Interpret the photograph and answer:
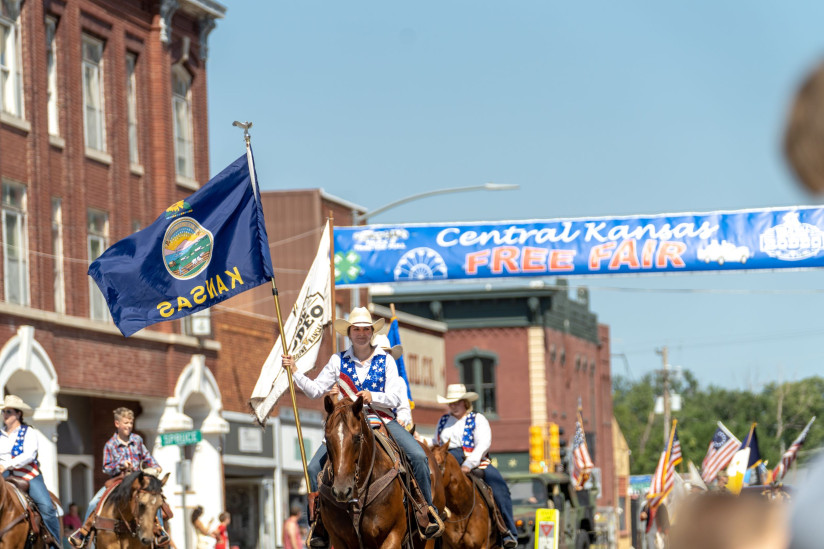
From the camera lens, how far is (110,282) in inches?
604

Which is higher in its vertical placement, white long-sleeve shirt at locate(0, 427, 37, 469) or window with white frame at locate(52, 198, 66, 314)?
window with white frame at locate(52, 198, 66, 314)

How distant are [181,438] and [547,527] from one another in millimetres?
5976

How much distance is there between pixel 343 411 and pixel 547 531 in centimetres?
1134

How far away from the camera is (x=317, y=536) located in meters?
12.7

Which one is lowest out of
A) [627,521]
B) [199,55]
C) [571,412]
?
[627,521]

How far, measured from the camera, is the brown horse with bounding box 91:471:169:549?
628 inches

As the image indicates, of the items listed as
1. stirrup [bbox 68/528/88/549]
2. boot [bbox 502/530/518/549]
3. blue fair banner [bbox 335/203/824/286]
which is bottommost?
boot [bbox 502/530/518/549]

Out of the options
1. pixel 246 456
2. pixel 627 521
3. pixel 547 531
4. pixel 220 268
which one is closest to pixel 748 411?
pixel 627 521

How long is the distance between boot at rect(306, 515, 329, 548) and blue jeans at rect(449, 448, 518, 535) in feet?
12.2

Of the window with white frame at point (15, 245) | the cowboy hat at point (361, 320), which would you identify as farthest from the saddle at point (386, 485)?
the window with white frame at point (15, 245)

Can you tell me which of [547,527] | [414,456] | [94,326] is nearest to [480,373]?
[94,326]

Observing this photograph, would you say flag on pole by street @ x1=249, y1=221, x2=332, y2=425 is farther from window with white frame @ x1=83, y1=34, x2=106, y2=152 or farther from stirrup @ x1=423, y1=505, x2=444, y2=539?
window with white frame @ x1=83, y1=34, x2=106, y2=152

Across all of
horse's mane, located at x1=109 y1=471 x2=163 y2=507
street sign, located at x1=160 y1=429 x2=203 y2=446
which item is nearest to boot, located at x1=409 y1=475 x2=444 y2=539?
horse's mane, located at x1=109 y1=471 x2=163 y2=507

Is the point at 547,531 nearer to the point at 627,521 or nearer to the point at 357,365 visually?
the point at 357,365
